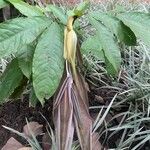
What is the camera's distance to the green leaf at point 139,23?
3.62ft

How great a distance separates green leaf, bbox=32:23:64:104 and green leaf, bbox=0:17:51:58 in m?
0.03

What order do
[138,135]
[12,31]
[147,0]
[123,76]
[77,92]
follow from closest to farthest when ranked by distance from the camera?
[12,31] < [77,92] < [138,135] < [123,76] < [147,0]

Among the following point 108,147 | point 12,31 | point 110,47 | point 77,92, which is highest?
point 12,31

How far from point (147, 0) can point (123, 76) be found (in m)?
1.84

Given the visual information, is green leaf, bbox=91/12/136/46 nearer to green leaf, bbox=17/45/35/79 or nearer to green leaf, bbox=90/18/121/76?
green leaf, bbox=90/18/121/76

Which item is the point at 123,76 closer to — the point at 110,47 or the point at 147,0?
the point at 110,47

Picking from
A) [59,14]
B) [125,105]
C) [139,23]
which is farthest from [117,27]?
[125,105]

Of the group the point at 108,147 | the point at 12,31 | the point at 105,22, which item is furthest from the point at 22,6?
the point at 108,147

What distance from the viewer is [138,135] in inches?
61.5

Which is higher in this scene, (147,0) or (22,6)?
(22,6)

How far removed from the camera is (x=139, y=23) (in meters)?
1.16

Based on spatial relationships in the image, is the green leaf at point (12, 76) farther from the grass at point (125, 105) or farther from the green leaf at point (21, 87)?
the grass at point (125, 105)

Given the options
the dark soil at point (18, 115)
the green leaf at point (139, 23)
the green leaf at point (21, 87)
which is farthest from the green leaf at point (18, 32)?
the dark soil at point (18, 115)

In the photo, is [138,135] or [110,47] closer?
[110,47]
